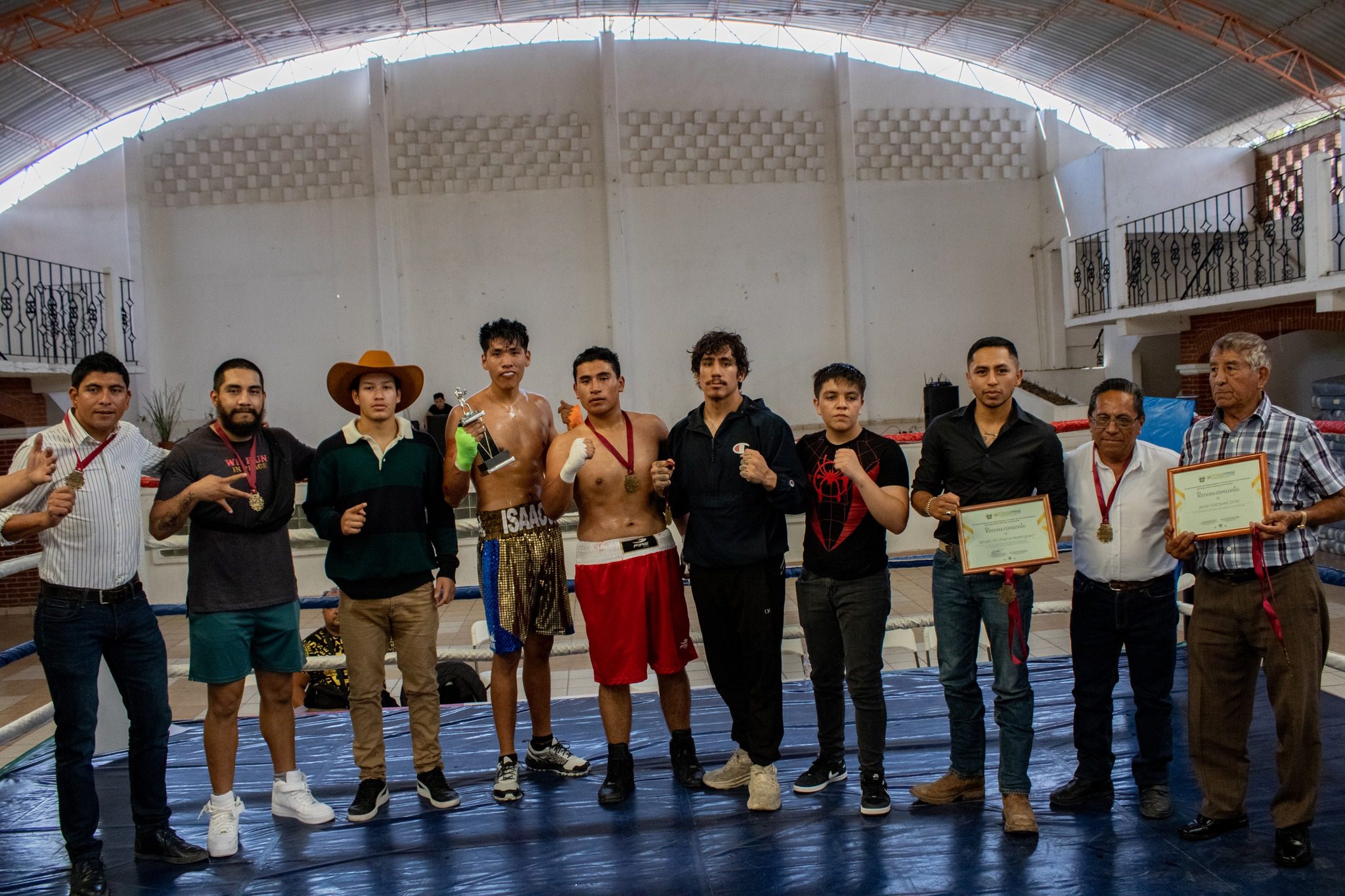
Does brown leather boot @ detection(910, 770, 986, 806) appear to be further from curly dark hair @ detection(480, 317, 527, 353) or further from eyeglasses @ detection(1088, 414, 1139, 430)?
curly dark hair @ detection(480, 317, 527, 353)

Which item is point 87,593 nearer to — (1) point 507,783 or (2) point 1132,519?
(1) point 507,783

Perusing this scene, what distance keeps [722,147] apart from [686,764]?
13.0 m

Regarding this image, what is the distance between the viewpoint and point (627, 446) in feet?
12.3

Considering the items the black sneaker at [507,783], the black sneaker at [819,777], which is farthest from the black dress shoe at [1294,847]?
the black sneaker at [507,783]

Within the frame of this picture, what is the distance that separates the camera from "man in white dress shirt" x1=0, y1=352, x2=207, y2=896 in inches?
125

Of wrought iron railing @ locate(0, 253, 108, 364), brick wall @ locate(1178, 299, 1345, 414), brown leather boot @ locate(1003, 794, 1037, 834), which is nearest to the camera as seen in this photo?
brown leather boot @ locate(1003, 794, 1037, 834)

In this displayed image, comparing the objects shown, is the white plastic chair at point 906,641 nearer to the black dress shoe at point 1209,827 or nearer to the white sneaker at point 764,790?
the white sneaker at point 764,790

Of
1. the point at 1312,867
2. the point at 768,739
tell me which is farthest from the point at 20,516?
the point at 1312,867

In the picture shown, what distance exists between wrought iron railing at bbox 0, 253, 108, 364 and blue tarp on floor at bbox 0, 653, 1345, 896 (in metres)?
9.44

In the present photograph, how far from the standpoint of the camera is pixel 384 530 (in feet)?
12.0

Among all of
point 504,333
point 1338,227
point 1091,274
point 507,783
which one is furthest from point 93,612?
point 1091,274

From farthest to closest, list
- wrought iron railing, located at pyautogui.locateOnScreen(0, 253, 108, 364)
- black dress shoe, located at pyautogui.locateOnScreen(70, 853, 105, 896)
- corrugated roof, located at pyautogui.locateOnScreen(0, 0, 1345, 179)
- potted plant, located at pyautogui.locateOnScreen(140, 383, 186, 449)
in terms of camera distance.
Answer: potted plant, located at pyautogui.locateOnScreen(140, 383, 186, 449) < corrugated roof, located at pyautogui.locateOnScreen(0, 0, 1345, 179) < wrought iron railing, located at pyautogui.locateOnScreen(0, 253, 108, 364) < black dress shoe, located at pyautogui.locateOnScreen(70, 853, 105, 896)

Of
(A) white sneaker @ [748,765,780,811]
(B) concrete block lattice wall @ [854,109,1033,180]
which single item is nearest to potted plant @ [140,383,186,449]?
(B) concrete block lattice wall @ [854,109,1033,180]

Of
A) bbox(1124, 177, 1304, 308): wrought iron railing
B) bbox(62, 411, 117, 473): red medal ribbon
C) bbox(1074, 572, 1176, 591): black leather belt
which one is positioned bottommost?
bbox(1074, 572, 1176, 591): black leather belt
